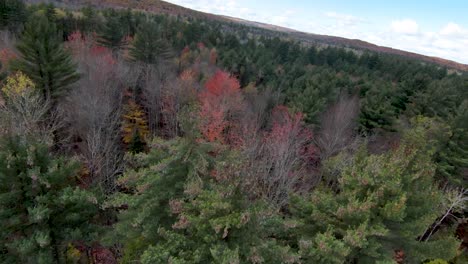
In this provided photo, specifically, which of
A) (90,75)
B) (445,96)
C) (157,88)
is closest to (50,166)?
(90,75)

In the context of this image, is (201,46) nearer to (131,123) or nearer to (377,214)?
(131,123)

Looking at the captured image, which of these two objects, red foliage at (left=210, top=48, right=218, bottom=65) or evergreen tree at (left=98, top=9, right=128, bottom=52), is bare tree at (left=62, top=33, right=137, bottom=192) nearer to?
evergreen tree at (left=98, top=9, right=128, bottom=52)

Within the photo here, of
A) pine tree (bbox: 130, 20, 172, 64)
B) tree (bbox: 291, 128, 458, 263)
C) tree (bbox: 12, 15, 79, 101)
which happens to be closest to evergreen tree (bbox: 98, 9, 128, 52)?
pine tree (bbox: 130, 20, 172, 64)

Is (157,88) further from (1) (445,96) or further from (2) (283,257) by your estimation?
(1) (445,96)

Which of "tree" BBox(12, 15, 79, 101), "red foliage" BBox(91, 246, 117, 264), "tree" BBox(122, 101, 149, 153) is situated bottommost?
"red foliage" BBox(91, 246, 117, 264)

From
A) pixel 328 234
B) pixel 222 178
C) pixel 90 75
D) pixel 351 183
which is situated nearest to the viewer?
pixel 222 178

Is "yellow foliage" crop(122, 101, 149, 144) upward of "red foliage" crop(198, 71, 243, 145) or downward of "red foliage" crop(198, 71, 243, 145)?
downward

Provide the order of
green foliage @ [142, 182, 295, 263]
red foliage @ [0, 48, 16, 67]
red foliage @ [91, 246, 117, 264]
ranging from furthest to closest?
red foliage @ [0, 48, 16, 67], red foliage @ [91, 246, 117, 264], green foliage @ [142, 182, 295, 263]

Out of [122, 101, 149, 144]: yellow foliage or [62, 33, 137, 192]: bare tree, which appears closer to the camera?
[62, 33, 137, 192]: bare tree

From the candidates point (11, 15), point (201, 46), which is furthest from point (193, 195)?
point (201, 46)
